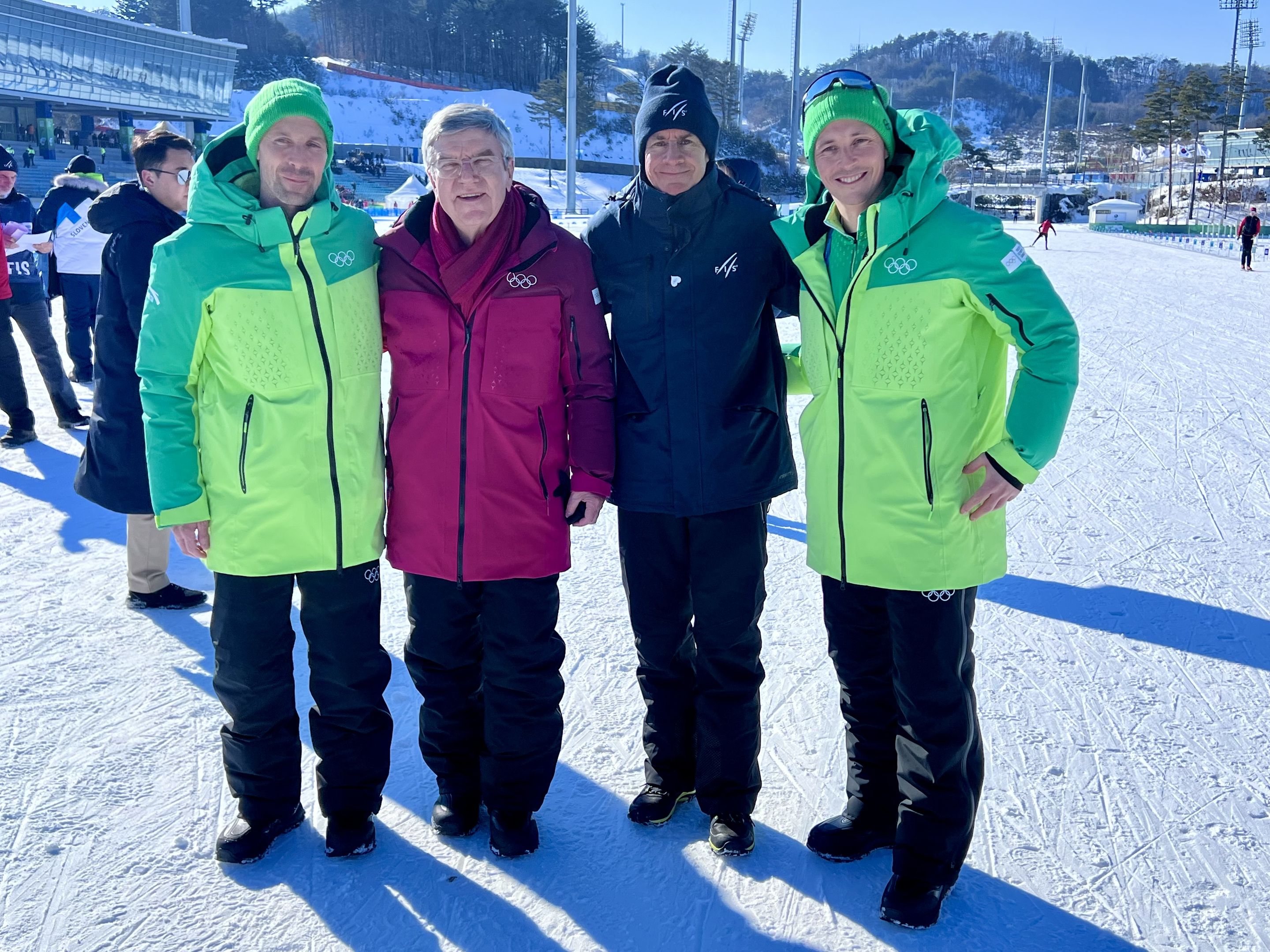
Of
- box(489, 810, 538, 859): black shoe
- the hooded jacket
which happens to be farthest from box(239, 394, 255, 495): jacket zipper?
the hooded jacket

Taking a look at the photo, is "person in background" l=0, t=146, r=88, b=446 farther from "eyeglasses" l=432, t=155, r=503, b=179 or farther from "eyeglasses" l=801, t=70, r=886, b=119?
"eyeglasses" l=801, t=70, r=886, b=119

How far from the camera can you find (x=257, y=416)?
1993 millimetres

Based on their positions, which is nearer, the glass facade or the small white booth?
the glass facade

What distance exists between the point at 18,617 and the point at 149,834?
5.06ft

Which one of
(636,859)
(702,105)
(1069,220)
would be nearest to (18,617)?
(636,859)

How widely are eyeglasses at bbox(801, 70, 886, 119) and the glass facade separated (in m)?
37.3

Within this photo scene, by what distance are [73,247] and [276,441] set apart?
5.44 meters

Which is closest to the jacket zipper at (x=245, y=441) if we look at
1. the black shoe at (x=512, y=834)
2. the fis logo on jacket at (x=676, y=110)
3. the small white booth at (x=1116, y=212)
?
the black shoe at (x=512, y=834)

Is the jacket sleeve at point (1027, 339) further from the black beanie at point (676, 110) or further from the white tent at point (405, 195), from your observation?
the white tent at point (405, 195)

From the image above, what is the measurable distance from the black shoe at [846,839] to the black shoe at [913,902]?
A: 17 centimetres

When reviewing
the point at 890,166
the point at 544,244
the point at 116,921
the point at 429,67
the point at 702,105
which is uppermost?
the point at 429,67

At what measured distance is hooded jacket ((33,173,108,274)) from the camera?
6.34 metres

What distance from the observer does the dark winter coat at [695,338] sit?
2041 millimetres

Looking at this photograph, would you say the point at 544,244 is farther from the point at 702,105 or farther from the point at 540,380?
the point at 702,105
